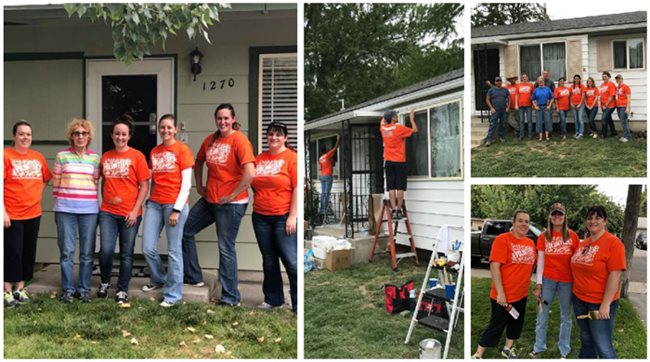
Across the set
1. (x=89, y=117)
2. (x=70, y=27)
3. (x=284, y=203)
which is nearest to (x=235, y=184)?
(x=284, y=203)

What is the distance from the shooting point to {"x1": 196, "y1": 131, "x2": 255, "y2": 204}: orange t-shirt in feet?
12.2

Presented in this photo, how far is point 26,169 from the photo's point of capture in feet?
12.5

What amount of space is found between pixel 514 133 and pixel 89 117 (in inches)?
123

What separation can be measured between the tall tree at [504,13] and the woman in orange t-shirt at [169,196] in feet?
6.32

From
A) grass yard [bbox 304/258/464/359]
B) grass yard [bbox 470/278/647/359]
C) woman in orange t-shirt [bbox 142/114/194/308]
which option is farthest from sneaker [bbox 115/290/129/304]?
grass yard [bbox 470/278/647/359]

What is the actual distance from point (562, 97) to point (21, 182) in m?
3.41

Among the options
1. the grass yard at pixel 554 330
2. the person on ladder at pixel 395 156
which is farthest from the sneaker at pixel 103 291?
the grass yard at pixel 554 330

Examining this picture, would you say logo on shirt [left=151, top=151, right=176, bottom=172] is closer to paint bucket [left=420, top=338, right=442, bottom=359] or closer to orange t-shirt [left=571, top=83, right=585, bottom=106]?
paint bucket [left=420, top=338, right=442, bottom=359]

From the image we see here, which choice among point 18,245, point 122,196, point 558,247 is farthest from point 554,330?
point 18,245

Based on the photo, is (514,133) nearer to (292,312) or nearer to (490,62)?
(490,62)

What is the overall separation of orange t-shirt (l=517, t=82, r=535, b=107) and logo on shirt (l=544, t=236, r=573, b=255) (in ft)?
2.69

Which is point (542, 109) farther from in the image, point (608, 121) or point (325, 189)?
point (325, 189)

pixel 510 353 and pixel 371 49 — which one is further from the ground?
pixel 371 49

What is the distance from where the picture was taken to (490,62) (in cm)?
362
